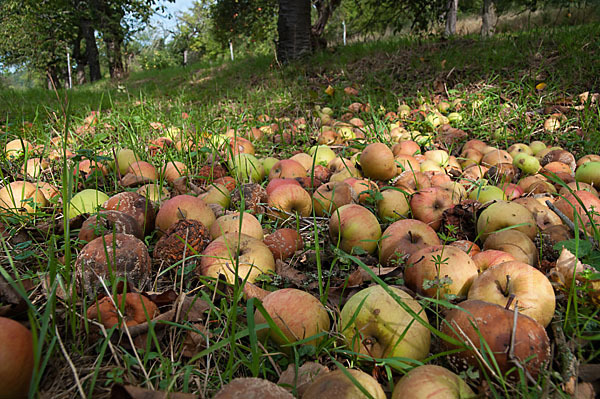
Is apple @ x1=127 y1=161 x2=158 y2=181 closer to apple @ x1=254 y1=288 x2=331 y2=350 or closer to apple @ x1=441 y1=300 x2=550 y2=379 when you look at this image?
apple @ x1=254 y1=288 x2=331 y2=350

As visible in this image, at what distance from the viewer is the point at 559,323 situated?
1.32m

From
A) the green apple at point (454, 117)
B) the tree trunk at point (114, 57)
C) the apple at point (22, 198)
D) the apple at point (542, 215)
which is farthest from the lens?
the tree trunk at point (114, 57)

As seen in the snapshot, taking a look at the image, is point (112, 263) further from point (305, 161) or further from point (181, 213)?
point (305, 161)

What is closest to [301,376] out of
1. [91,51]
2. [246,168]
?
[246,168]

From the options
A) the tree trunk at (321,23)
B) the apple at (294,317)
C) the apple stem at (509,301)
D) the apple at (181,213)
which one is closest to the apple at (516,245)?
the apple stem at (509,301)

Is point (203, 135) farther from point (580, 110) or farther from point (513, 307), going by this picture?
point (580, 110)

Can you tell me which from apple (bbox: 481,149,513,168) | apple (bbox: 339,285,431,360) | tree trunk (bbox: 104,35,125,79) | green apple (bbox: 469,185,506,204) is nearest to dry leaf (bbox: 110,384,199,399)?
apple (bbox: 339,285,431,360)

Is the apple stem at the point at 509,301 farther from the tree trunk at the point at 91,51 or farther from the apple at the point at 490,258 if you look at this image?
the tree trunk at the point at 91,51

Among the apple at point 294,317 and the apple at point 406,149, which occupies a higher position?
the apple at point 406,149

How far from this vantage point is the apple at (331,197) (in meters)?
2.32

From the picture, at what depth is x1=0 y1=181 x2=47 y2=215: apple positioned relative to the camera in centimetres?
223

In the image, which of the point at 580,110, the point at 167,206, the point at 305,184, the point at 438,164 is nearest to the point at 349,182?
the point at 305,184

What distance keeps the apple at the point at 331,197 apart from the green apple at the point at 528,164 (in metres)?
1.51

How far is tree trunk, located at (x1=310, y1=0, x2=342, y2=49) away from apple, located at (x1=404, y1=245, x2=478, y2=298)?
7645 millimetres
